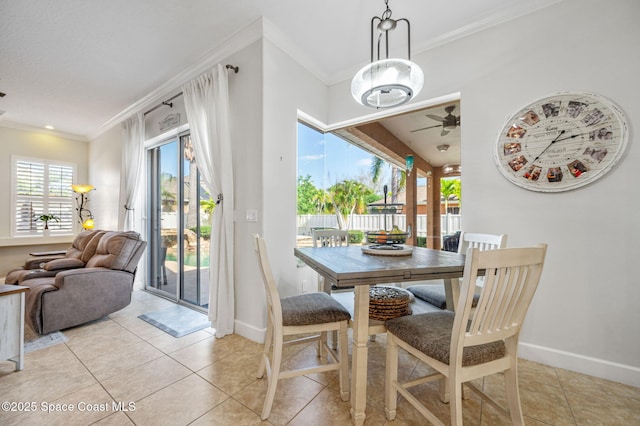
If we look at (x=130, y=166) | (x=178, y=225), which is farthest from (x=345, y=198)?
(x=130, y=166)

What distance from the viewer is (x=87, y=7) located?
2064 millimetres

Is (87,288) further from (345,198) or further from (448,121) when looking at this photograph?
(448,121)

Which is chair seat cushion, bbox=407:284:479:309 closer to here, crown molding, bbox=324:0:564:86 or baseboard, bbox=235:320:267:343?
baseboard, bbox=235:320:267:343

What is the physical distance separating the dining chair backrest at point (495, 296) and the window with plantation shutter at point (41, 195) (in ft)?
22.8

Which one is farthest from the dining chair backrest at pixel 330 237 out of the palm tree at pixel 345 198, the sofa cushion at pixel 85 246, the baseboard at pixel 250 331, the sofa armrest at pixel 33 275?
the sofa armrest at pixel 33 275

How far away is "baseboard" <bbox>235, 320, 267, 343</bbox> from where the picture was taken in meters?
2.28

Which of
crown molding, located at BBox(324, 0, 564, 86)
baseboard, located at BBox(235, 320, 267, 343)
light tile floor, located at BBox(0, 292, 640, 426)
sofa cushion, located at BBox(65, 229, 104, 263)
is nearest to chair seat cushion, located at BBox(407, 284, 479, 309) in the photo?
light tile floor, located at BBox(0, 292, 640, 426)

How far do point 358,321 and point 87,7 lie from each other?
3.15 metres

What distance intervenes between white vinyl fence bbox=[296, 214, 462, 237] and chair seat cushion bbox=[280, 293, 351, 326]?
1159mm

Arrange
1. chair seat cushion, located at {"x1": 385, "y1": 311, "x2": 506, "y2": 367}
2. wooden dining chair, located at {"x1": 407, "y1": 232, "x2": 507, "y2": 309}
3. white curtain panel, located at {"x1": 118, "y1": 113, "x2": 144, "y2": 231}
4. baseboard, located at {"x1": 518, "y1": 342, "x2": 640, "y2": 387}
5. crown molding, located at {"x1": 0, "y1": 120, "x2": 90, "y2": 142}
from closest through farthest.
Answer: chair seat cushion, located at {"x1": 385, "y1": 311, "x2": 506, "y2": 367}, baseboard, located at {"x1": 518, "y1": 342, "x2": 640, "y2": 387}, wooden dining chair, located at {"x1": 407, "y1": 232, "x2": 507, "y2": 309}, white curtain panel, located at {"x1": 118, "y1": 113, "x2": 144, "y2": 231}, crown molding, located at {"x1": 0, "y1": 120, "x2": 90, "y2": 142}

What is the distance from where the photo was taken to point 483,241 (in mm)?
1981

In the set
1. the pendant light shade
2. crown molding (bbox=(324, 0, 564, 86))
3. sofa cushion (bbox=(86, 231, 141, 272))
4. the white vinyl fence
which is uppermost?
crown molding (bbox=(324, 0, 564, 86))

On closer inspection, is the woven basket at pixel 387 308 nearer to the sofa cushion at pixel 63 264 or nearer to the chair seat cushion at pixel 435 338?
the chair seat cushion at pixel 435 338

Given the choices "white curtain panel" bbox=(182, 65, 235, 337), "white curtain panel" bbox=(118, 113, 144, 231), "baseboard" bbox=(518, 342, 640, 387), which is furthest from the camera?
"white curtain panel" bbox=(118, 113, 144, 231)
